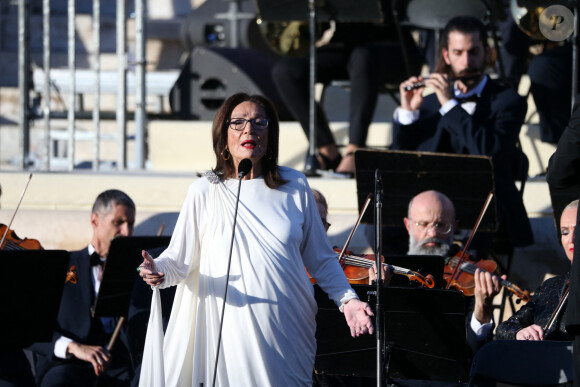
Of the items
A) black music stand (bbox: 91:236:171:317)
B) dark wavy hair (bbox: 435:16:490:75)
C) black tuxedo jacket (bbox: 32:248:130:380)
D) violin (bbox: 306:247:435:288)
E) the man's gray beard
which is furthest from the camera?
dark wavy hair (bbox: 435:16:490:75)

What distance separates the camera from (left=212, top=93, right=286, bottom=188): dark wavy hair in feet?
15.4

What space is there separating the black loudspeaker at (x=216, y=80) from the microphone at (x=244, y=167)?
455 cm

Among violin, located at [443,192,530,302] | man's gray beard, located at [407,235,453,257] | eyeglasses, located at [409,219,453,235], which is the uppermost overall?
Answer: eyeglasses, located at [409,219,453,235]

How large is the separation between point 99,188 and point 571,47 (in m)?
3.19

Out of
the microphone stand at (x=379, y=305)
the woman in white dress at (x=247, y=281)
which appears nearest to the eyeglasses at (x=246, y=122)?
the woman in white dress at (x=247, y=281)

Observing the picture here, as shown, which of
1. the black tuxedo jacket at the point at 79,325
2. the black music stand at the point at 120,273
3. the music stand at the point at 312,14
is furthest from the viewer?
the music stand at the point at 312,14

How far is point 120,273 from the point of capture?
5824 mm

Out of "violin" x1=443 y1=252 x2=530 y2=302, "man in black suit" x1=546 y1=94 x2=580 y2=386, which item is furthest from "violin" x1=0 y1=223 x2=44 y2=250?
"man in black suit" x1=546 y1=94 x2=580 y2=386

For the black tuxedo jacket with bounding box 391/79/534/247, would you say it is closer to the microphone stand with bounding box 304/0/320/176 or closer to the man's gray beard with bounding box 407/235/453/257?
the man's gray beard with bounding box 407/235/453/257

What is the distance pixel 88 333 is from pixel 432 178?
2.00 m

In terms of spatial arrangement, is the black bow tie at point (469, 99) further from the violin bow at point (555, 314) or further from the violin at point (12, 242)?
the violin at point (12, 242)

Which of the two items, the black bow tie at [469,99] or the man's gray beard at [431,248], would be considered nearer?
the man's gray beard at [431,248]

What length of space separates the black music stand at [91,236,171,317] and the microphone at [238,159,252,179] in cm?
137

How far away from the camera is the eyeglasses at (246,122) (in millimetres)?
4664
